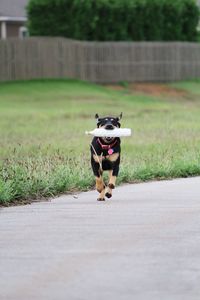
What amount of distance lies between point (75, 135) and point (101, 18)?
102 ft

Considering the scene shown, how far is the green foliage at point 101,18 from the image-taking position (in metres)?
59.6

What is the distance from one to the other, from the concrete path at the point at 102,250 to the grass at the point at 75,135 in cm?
151

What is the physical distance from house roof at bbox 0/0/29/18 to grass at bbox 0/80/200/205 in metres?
10.7

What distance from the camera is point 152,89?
193 ft

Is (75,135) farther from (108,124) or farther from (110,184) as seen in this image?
(108,124)

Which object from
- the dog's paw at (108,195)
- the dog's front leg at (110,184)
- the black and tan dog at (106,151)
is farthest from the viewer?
the dog's paw at (108,195)

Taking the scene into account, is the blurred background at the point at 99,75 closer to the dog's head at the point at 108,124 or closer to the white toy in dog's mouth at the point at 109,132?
the dog's head at the point at 108,124

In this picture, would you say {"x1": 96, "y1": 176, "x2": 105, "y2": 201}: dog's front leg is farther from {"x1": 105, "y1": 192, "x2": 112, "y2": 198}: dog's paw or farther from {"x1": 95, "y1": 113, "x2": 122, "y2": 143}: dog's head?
{"x1": 95, "y1": 113, "x2": 122, "y2": 143}: dog's head

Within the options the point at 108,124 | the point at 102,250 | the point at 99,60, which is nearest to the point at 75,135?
the point at 108,124

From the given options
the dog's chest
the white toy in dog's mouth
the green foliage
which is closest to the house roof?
the green foliage

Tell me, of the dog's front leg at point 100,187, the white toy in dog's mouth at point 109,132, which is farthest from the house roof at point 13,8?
the white toy in dog's mouth at point 109,132

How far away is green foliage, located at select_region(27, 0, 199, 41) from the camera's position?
195 feet

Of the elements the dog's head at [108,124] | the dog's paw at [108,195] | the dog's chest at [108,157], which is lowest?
the dog's paw at [108,195]

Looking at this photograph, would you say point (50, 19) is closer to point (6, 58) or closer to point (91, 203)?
point (6, 58)
